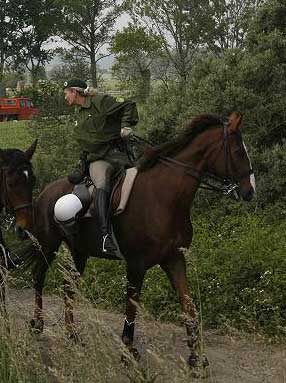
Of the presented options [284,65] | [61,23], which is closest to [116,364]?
[284,65]

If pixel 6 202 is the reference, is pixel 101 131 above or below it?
above

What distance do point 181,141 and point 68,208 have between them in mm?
1353

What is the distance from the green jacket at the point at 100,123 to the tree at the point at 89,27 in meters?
37.9

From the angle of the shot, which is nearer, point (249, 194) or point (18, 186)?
point (249, 194)

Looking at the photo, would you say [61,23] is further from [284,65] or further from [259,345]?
[259,345]

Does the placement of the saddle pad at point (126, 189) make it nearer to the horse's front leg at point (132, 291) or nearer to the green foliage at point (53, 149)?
the horse's front leg at point (132, 291)

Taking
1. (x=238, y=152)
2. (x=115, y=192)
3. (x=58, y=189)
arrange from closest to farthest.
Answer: (x=238, y=152) < (x=115, y=192) < (x=58, y=189)

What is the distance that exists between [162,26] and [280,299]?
22.4m

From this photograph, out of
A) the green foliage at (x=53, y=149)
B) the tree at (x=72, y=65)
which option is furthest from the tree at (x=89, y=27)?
the green foliage at (x=53, y=149)

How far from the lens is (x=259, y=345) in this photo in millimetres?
7094

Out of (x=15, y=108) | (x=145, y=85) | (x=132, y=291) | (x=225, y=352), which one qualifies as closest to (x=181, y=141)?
(x=132, y=291)

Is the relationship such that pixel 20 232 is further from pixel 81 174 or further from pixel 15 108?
pixel 15 108

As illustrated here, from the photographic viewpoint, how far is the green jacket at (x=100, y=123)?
7.00 metres

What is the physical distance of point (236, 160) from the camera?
6.44 meters
